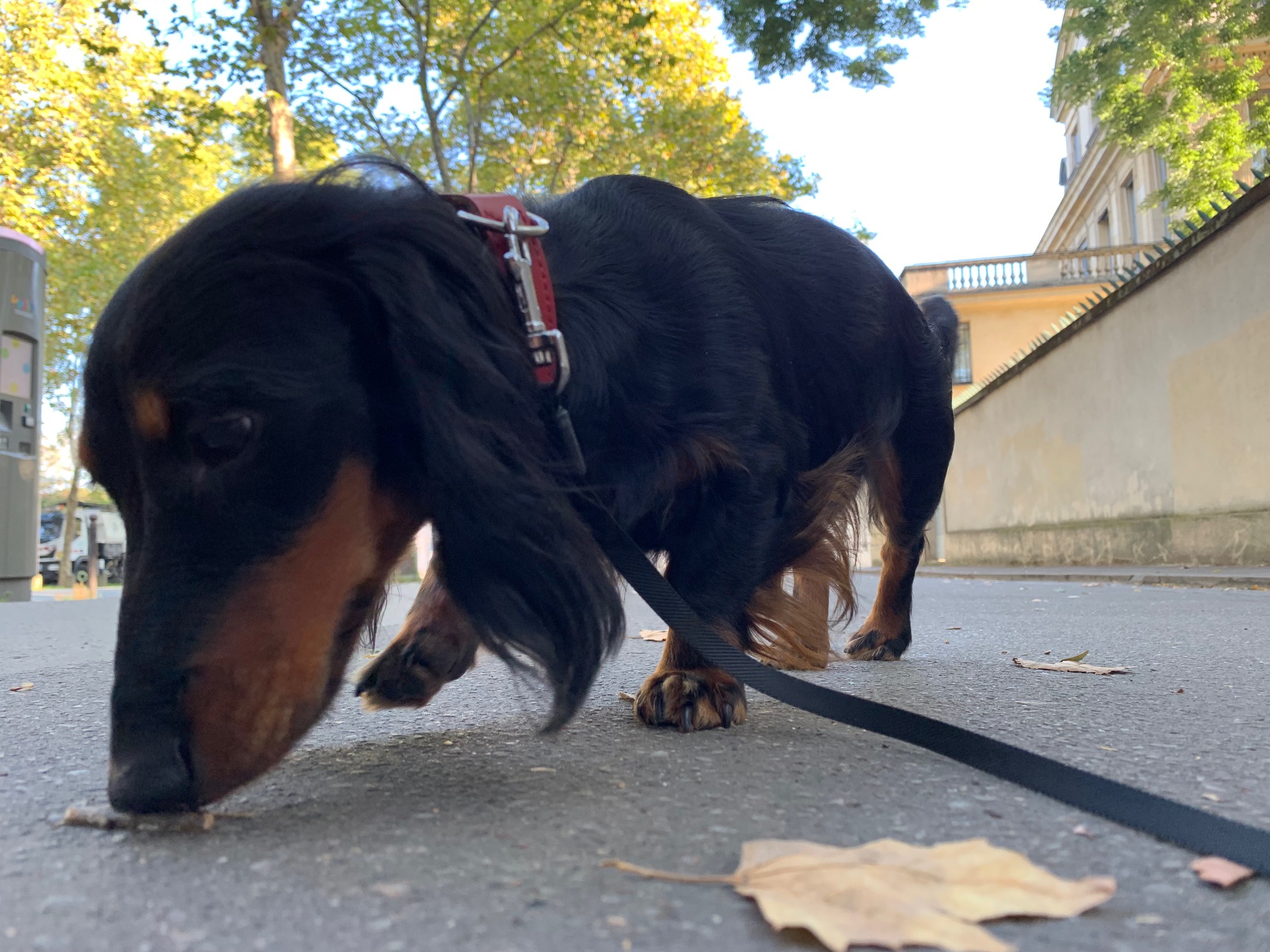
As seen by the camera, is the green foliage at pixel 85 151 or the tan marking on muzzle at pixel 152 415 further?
the green foliage at pixel 85 151

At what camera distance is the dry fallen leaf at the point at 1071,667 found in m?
2.66

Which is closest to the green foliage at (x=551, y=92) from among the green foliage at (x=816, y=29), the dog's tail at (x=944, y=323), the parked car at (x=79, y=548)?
the green foliage at (x=816, y=29)

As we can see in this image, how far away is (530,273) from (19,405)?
7.54 metres

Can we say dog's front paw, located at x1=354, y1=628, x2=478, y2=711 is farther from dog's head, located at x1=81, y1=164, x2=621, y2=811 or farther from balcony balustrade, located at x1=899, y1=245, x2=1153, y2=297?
balcony balustrade, located at x1=899, y1=245, x2=1153, y2=297

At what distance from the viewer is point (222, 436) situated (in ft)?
4.45

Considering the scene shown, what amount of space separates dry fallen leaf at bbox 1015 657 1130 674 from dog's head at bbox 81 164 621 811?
1.64m

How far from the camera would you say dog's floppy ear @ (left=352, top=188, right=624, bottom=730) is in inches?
57.1

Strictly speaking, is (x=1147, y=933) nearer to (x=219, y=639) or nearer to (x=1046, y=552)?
(x=219, y=639)

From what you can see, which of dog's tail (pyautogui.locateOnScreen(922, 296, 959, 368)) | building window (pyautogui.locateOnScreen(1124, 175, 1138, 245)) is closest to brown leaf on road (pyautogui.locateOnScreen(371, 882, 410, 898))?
dog's tail (pyautogui.locateOnScreen(922, 296, 959, 368))

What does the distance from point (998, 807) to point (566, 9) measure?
43.2 ft

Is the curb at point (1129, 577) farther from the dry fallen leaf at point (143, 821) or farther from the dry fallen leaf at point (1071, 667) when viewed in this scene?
the dry fallen leaf at point (143, 821)

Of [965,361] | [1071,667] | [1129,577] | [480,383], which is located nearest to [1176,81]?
[1129,577]

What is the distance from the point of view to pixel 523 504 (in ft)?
4.87

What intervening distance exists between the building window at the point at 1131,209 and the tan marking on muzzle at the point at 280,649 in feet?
88.9
